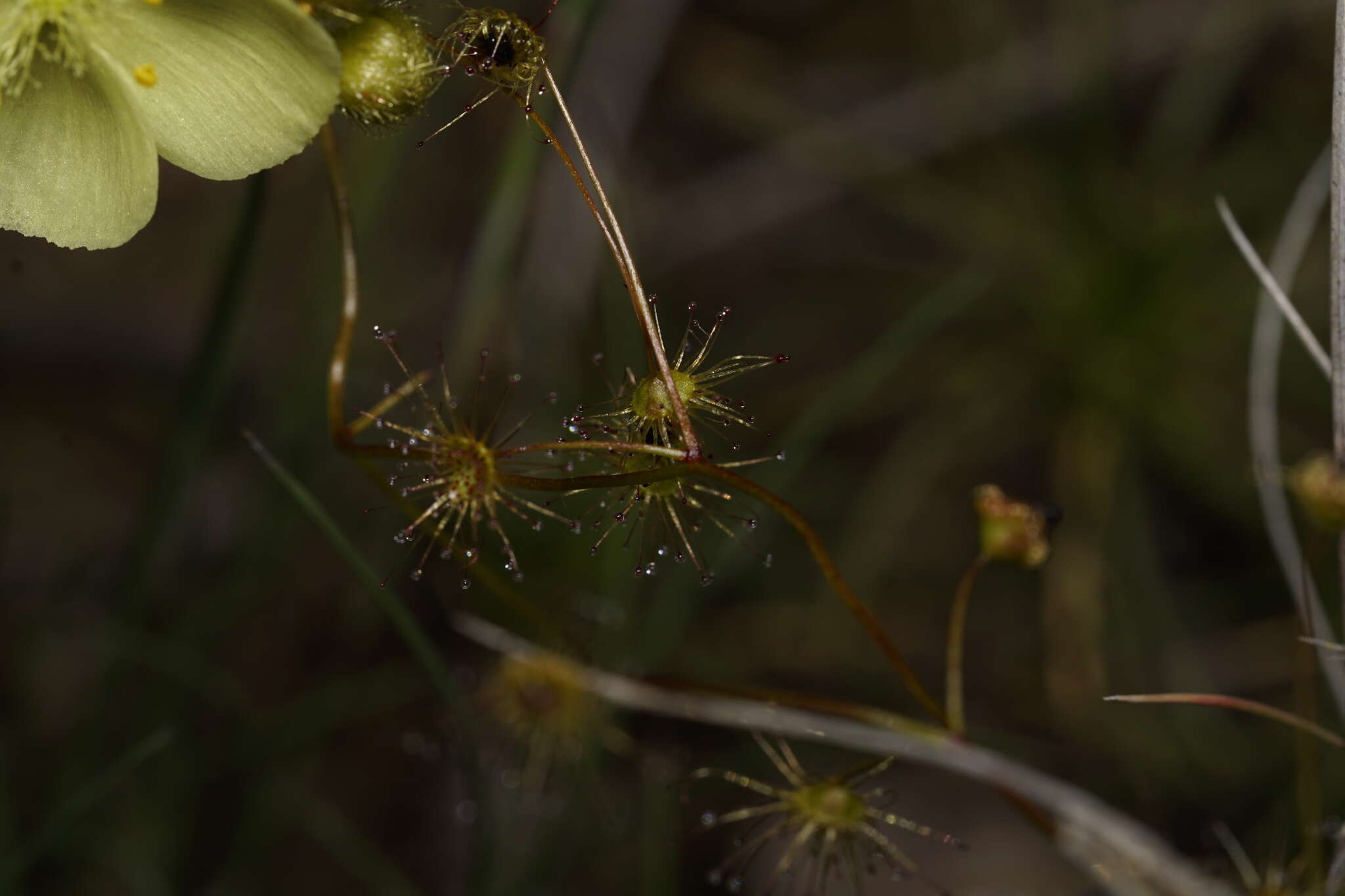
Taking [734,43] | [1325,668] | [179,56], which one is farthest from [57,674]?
[1325,668]

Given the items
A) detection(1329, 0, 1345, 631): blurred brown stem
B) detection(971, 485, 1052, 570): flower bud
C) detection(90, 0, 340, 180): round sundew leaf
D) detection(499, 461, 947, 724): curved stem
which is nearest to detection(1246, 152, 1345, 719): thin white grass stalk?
detection(1329, 0, 1345, 631): blurred brown stem

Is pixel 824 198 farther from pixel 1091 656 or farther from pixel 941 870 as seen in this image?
pixel 941 870

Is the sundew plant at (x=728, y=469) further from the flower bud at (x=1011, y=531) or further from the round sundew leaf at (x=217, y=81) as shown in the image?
the flower bud at (x=1011, y=531)

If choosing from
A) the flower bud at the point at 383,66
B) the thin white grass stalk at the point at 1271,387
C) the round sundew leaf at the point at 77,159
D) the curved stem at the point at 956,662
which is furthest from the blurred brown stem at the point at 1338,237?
the round sundew leaf at the point at 77,159

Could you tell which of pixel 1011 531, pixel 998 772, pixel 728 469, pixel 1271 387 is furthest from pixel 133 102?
pixel 1271 387

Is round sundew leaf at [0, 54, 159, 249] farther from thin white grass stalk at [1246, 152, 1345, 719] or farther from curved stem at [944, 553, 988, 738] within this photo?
thin white grass stalk at [1246, 152, 1345, 719]
